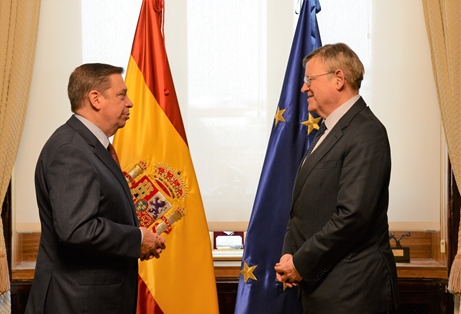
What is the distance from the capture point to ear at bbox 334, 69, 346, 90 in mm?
2025

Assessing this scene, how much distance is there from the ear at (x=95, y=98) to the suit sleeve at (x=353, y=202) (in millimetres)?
824

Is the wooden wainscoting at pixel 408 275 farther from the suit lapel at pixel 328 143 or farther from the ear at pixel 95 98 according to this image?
the ear at pixel 95 98

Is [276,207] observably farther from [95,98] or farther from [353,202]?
[95,98]

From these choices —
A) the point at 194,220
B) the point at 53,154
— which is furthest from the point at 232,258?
the point at 53,154

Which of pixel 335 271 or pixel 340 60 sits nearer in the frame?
pixel 335 271

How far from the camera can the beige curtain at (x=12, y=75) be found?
287 centimetres

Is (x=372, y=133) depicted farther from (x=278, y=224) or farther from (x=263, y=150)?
(x=263, y=150)

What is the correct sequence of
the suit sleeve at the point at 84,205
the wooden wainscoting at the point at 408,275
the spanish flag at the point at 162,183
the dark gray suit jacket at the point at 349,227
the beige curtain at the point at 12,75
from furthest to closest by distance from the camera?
the wooden wainscoting at the point at 408,275
the beige curtain at the point at 12,75
the spanish flag at the point at 162,183
the dark gray suit jacket at the point at 349,227
the suit sleeve at the point at 84,205

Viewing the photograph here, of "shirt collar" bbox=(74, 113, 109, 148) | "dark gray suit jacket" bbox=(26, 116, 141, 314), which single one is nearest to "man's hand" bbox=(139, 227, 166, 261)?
"dark gray suit jacket" bbox=(26, 116, 141, 314)

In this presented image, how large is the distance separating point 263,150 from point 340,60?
1.19 metres

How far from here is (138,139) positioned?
2.77 meters

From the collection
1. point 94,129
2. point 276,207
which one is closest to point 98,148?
point 94,129

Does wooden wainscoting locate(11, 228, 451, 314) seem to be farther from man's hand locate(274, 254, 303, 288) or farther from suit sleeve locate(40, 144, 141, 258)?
suit sleeve locate(40, 144, 141, 258)

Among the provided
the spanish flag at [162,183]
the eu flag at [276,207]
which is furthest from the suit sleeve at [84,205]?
the eu flag at [276,207]
